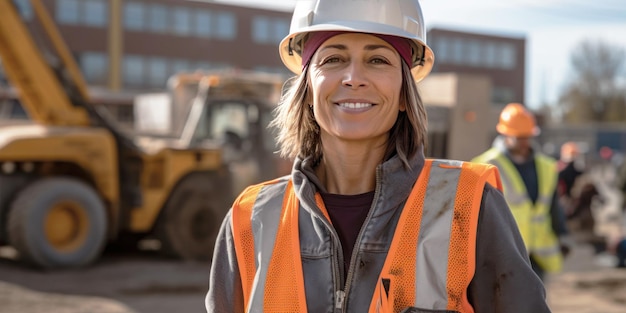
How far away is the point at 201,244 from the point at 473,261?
9823mm

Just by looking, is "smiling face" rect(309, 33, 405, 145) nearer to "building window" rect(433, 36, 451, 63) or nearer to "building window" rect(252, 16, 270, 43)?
"building window" rect(252, 16, 270, 43)

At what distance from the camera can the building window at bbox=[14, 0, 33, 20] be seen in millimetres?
10430

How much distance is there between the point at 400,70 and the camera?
2.24 meters

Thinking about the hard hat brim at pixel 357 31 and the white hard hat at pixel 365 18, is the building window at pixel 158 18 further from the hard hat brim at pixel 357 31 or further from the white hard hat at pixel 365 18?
the white hard hat at pixel 365 18

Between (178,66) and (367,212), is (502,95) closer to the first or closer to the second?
(178,66)

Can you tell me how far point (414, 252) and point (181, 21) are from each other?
42.6 meters

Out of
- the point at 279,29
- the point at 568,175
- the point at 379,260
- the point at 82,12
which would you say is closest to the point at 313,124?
the point at 379,260

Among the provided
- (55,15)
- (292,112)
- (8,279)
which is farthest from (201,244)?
(55,15)

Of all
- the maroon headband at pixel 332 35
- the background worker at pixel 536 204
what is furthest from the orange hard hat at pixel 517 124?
the maroon headband at pixel 332 35

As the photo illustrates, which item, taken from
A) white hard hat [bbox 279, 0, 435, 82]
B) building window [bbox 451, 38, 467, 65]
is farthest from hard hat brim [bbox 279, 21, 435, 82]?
building window [bbox 451, 38, 467, 65]

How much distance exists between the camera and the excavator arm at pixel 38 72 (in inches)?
405

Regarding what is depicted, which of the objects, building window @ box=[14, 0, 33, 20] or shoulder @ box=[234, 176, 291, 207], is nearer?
shoulder @ box=[234, 176, 291, 207]

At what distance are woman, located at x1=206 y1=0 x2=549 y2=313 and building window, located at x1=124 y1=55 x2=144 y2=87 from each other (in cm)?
4172

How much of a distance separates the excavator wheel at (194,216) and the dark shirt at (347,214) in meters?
9.36
